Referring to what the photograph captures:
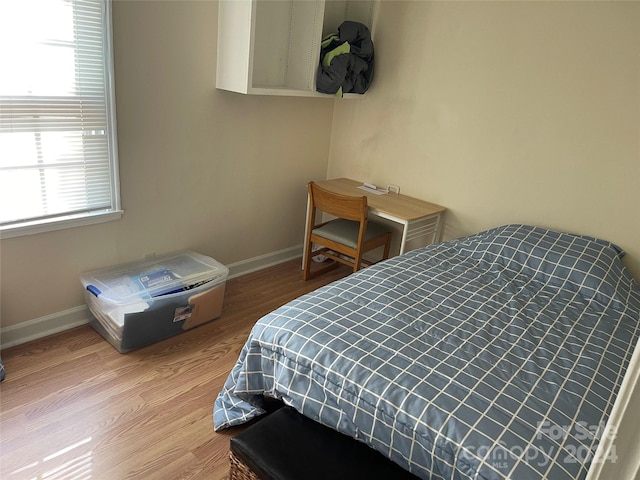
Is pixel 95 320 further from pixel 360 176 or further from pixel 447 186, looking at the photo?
pixel 447 186

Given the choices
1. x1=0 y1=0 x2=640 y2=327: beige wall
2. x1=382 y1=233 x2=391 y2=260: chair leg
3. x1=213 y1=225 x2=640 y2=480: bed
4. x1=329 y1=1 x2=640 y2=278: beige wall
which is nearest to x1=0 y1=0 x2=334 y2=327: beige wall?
x1=0 y1=0 x2=640 y2=327: beige wall

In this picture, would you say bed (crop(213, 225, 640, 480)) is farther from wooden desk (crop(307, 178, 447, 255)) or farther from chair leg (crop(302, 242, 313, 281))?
chair leg (crop(302, 242, 313, 281))

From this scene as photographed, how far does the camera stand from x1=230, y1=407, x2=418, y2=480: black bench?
56.3 inches

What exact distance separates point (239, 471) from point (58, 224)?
1.49 m

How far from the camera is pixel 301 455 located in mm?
1480

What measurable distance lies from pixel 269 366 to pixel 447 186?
6.13 ft

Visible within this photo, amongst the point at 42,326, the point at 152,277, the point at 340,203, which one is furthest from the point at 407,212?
the point at 42,326

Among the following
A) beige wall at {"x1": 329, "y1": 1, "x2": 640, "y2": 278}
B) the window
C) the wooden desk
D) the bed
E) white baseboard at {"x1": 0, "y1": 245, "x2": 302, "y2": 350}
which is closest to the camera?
the bed

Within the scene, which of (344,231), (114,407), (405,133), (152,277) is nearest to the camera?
(114,407)

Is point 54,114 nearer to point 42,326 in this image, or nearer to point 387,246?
point 42,326

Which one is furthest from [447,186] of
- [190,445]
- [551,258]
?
[190,445]

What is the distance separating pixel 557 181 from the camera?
8.71 feet

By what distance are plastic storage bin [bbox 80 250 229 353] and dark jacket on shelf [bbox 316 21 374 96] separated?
137 centimetres

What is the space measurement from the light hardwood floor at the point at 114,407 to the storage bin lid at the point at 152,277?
28cm
